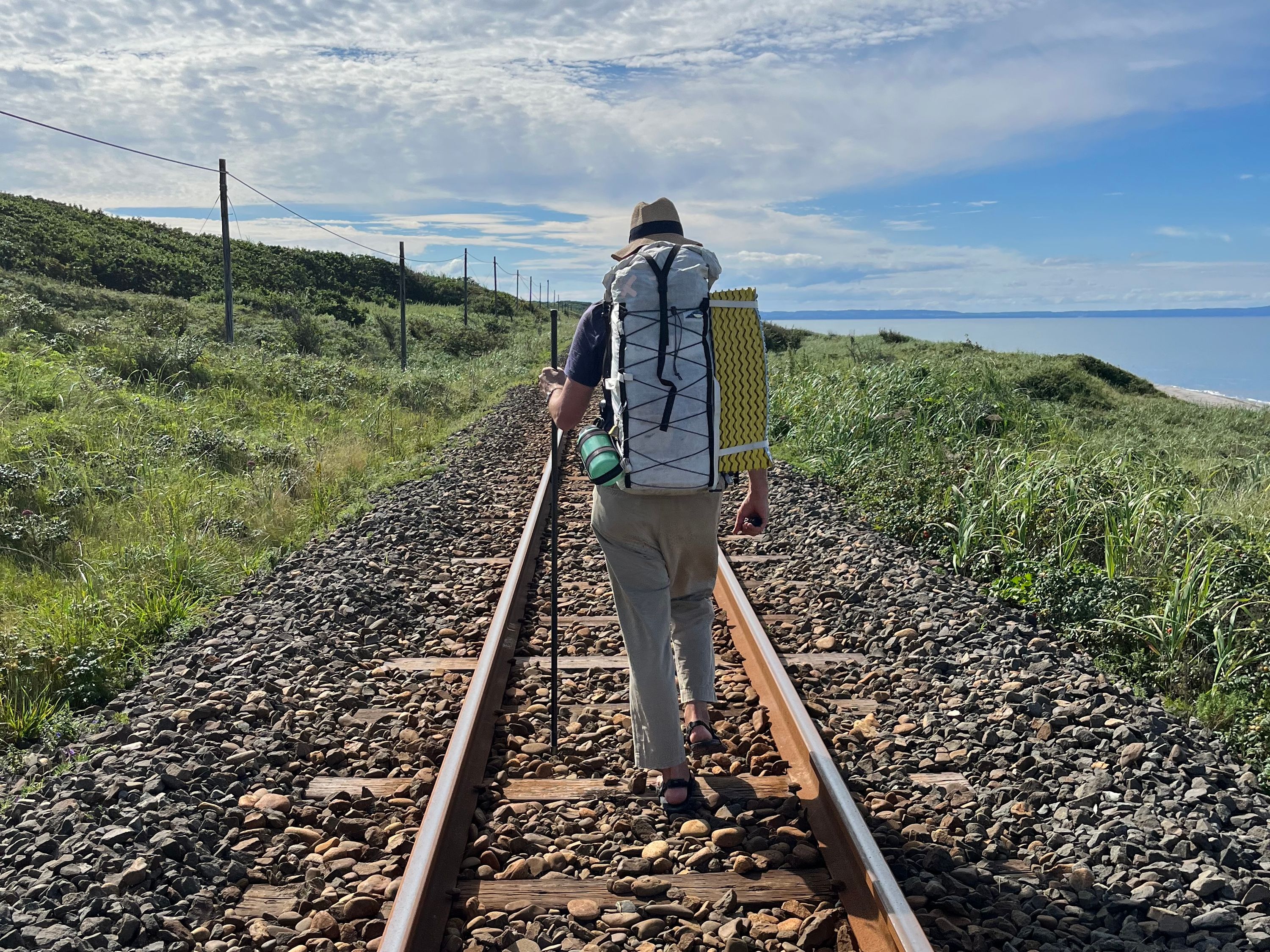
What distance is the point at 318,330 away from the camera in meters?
26.8

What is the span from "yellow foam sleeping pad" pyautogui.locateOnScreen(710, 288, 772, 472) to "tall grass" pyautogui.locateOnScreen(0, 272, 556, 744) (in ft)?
10.9

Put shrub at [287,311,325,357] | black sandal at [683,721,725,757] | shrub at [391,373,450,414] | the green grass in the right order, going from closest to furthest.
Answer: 1. black sandal at [683,721,725,757]
2. the green grass
3. shrub at [391,373,450,414]
4. shrub at [287,311,325,357]

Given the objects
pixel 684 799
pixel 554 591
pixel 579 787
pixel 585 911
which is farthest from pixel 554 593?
pixel 585 911

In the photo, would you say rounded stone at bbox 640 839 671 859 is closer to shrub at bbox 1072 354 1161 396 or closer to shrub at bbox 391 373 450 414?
shrub at bbox 391 373 450 414

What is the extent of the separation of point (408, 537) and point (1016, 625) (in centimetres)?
450

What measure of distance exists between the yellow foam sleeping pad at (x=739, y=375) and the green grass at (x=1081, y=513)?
2495 mm

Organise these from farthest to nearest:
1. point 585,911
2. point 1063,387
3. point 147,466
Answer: point 1063,387 → point 147,466 → point 585,911

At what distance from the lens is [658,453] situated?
3.02 meters

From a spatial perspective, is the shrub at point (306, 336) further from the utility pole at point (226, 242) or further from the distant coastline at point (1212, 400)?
the distant coastline at point (1212, 400)

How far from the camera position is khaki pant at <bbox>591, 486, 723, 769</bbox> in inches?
126

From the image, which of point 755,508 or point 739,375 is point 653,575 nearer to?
point 755,508

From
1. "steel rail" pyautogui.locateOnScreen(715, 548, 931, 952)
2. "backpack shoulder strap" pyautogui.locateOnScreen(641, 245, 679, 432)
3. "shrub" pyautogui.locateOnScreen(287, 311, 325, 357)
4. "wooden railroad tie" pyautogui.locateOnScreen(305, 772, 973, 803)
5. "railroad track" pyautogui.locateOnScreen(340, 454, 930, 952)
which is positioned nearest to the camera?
"steel rail" pyautogui.locateOnScreen(715, 548, 931, 952)

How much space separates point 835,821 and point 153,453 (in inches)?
333

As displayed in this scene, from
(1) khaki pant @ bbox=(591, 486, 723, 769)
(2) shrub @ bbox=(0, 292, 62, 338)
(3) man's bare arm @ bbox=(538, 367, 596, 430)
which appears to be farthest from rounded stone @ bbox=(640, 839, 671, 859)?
(2) shrub @ bbox=(0, 292, 62, 338)
